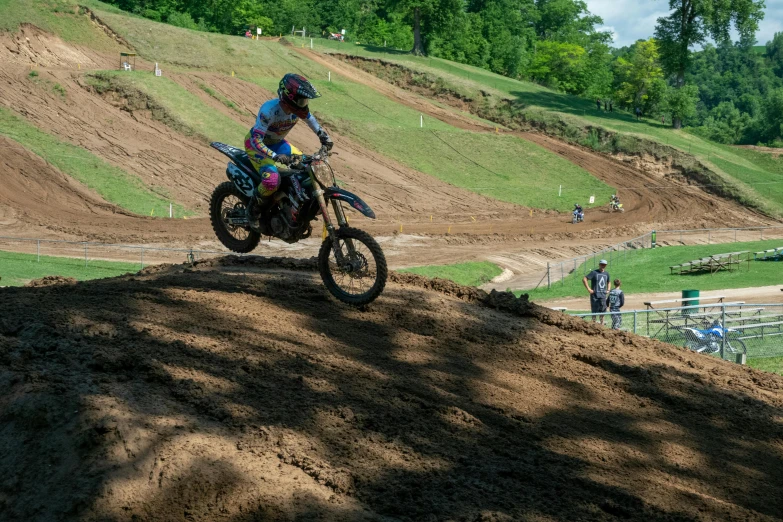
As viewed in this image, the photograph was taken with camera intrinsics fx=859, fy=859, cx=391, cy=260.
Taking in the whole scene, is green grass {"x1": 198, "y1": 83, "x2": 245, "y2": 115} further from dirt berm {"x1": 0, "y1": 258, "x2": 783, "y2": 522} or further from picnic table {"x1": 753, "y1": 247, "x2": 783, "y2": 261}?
dirt berm {"x1": 0, "y1": 258, "x2": 783, "y2": 522}

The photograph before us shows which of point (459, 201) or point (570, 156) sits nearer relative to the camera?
point (459, 201)

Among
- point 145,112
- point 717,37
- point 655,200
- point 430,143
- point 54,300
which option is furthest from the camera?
point 717,37

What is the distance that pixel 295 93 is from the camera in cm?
1095

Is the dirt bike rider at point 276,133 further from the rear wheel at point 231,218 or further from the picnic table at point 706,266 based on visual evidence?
the picnic table at point 706,266

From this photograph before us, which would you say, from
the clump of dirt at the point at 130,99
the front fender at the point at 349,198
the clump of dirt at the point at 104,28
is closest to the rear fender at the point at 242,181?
the front fender at the point at 349,198

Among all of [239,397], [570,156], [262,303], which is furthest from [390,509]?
[570,156]

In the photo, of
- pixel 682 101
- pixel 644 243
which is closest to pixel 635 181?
pixel 682 101

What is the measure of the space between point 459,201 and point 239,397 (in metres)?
43.5

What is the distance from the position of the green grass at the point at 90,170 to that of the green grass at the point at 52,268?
10.2 meters

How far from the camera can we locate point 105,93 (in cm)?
4941

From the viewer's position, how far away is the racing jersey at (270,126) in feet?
37.0

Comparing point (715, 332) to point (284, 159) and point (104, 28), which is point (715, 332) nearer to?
point (284, 159)

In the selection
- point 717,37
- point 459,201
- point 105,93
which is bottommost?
point 459,201

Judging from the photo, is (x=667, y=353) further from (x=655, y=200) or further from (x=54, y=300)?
(x=655, y=200)
